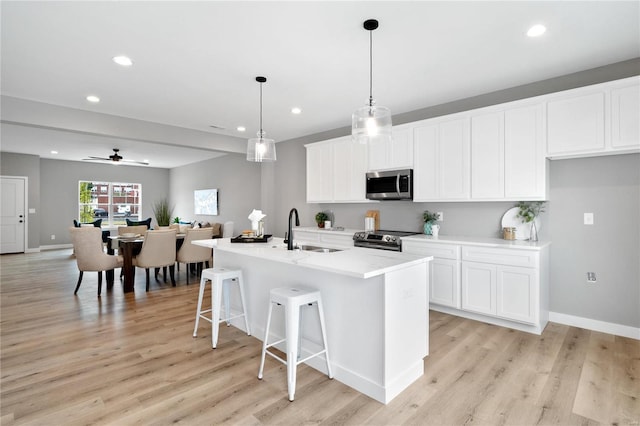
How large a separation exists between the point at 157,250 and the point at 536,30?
5.30 meters

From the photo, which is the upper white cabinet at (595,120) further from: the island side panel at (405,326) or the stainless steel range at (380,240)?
the island side panel at (405,326)

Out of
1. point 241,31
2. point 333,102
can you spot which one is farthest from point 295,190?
point 241,31

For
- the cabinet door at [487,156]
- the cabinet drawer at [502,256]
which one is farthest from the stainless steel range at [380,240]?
the cabinet door at [487,156]

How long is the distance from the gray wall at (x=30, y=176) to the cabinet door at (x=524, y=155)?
10.8m

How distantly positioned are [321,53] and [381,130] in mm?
1002

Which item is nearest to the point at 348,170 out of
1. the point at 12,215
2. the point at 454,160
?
the point at 454,160

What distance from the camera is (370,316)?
2219 mm

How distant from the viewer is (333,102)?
14.2 feet

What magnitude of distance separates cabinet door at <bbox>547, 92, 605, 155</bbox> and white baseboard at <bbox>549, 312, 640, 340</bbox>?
1705 millimetres

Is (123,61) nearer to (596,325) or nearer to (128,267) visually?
(128,267)

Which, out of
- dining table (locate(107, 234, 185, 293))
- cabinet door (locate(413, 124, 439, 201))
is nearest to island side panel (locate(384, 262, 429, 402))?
cabinet door (locate(413, 124, 439, 201))

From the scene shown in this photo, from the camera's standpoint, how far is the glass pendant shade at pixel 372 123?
2523mm

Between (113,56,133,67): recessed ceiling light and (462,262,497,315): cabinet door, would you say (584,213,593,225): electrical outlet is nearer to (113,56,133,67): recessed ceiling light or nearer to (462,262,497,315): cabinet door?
(462,262,497,315): cabinet door

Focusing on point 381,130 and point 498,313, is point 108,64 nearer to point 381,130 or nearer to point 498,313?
point 381,130
